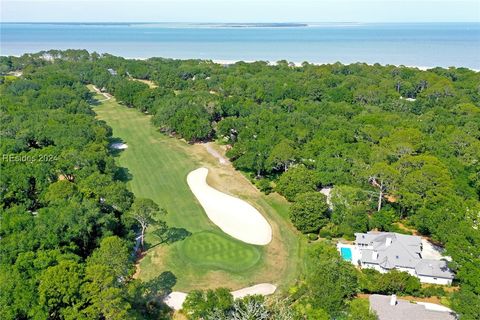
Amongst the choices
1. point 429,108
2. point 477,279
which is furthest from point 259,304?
point 429,108

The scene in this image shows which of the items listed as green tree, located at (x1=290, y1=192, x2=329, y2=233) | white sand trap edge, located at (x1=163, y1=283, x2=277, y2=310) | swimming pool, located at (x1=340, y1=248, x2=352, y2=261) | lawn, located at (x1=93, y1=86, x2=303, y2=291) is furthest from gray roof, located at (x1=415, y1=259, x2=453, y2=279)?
white sand trap edge, located at (x1=163, y1=283, x2=277, y2=310)

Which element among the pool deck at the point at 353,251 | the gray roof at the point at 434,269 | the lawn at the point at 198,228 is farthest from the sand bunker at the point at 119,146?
the gray roof at the point at 434,269

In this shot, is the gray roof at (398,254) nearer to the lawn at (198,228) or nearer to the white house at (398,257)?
the white house at (398,257)

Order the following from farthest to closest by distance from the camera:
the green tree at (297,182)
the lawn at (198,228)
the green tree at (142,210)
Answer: the green tree at (297,182), the green tree at (142,210), the lawn at (198,228)

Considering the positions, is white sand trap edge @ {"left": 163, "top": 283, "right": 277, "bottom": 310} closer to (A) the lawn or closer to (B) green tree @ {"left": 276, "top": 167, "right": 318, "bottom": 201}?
(A) the lawn

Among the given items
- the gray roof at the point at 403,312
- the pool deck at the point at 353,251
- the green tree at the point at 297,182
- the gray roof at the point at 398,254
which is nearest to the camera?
the gray roof at the point at 403,312
